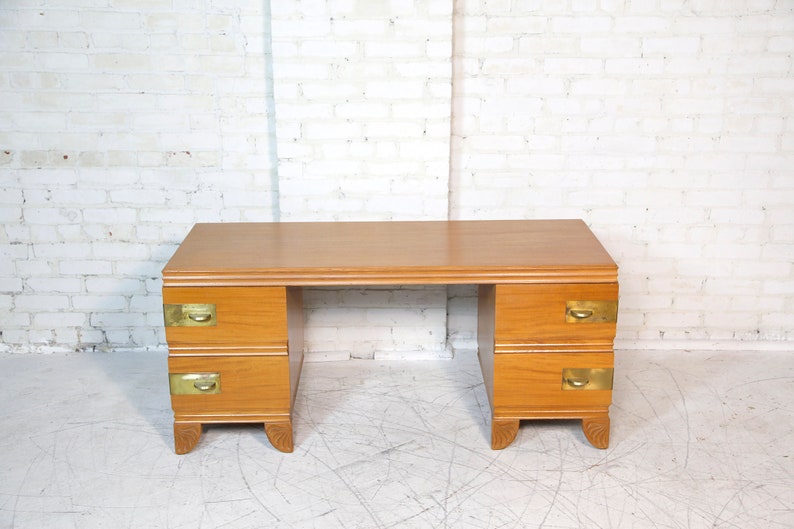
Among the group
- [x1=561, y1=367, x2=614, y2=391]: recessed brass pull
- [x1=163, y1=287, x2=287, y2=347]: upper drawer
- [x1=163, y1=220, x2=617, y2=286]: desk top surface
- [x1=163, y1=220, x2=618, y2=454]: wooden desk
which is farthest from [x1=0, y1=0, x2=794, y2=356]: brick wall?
[x1=561, y1=367, x2=614, y2=391]: recessed brass pull

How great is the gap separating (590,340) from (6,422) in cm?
216

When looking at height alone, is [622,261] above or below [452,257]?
below

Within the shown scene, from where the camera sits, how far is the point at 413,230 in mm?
3316

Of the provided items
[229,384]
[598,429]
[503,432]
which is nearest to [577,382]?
[598,429]

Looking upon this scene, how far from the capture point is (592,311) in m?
2.83

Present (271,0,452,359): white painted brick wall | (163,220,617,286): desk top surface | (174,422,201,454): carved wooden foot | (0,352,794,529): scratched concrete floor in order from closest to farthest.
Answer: (0,352,794,529): scratched concrete floor → (163,220,617,286): desk top surface → (174,422,201,454): carved wooden foot → (271,0,452,359): white painted brick wall

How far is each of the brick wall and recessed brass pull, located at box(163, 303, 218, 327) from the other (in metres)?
0.82

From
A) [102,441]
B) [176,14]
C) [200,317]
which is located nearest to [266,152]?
[176,14]

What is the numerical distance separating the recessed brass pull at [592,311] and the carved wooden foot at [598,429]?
0.36 metres

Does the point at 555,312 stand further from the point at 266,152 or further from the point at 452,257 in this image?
the point at 266,152

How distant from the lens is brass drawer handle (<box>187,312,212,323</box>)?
111 inches

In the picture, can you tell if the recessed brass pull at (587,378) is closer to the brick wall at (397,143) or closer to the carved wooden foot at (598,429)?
the carved wooden foot at (598,429)

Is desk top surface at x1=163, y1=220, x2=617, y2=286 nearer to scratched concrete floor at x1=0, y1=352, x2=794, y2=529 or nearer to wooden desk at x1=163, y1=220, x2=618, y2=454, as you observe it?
wooden desk at x1=163, y1=220, x2=618, y2=454

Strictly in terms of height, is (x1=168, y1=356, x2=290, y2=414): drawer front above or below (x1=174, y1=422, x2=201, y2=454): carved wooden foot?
above
